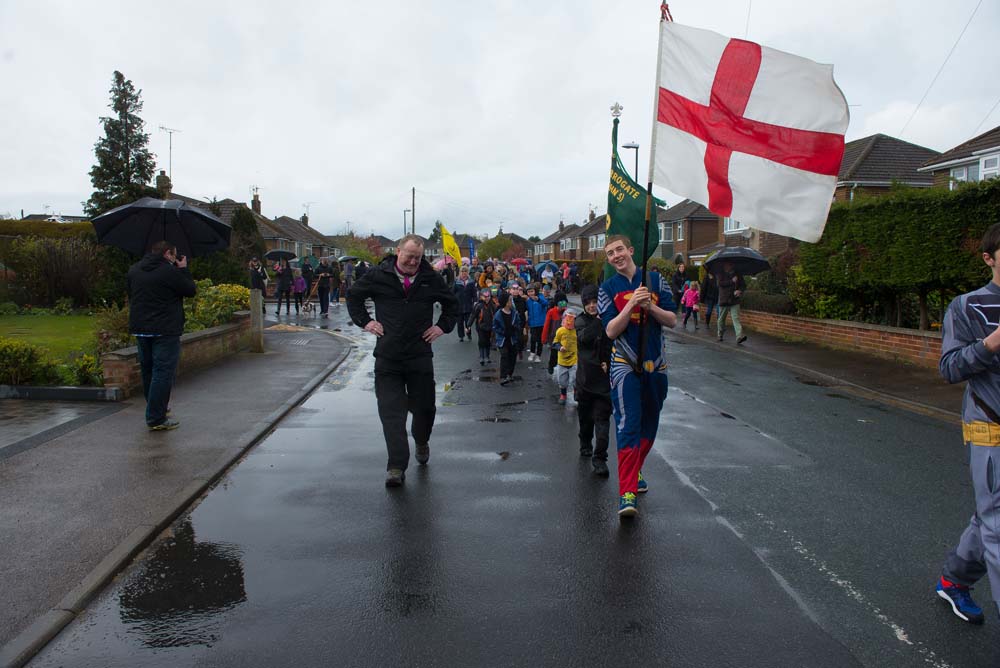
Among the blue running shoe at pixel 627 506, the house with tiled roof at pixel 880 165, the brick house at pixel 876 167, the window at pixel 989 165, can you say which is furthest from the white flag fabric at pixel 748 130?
the house with tiled roof at pixel 880 165

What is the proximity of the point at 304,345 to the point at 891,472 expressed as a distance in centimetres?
1178

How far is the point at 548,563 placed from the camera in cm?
423

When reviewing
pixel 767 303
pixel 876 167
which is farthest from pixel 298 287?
pixel 876 167

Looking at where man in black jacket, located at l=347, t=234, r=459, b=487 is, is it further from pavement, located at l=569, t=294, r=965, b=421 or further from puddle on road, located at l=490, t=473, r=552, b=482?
pavement, located at l=569, t=294, r=965, b=421

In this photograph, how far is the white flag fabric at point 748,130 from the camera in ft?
15.1

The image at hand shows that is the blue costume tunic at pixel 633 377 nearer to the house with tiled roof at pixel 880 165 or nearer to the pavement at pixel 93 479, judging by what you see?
the pavement at pixel 93 479

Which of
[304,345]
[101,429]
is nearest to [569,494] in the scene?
[101,429]

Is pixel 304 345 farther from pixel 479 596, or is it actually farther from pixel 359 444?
pixel 479 596

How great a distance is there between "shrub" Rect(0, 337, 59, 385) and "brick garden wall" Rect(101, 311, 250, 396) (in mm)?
645

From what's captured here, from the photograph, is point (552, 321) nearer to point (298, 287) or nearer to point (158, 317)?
point (158, 317)

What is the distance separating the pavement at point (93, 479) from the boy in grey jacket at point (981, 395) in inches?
163

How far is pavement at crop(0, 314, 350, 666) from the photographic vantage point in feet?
12.4

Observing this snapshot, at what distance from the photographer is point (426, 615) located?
3592mm

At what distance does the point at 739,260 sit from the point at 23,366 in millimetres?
14501
